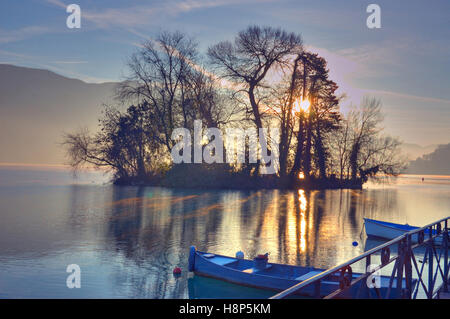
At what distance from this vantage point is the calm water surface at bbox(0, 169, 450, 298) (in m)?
11.1

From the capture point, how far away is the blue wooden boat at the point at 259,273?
9.75 metres

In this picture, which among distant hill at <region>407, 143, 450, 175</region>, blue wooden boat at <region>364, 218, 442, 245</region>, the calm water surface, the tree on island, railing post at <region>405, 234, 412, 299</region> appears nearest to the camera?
railing post at <region>405, 234, 412, 299</region>

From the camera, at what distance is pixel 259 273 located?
1097 cm

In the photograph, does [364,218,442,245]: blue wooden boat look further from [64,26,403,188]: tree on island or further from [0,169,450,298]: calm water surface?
[64,26,403,188]: tree on island

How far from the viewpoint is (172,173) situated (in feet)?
166

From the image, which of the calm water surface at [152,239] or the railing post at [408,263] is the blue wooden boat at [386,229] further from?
the railing post at [408,263]

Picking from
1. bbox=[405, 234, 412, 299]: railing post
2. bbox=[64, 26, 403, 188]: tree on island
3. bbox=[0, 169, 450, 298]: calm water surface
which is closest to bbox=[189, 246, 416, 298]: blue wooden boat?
bbox=[0, 169, 450, 298]: calm water surface

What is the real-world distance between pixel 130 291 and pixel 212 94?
130 feet

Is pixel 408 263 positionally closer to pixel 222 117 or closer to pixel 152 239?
pixel 152 239


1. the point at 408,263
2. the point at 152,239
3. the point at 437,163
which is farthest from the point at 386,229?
the point at 437,163

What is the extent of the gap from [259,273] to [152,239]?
26.5 ft

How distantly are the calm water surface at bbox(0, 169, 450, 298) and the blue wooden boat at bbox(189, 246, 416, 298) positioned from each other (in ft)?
0.84
